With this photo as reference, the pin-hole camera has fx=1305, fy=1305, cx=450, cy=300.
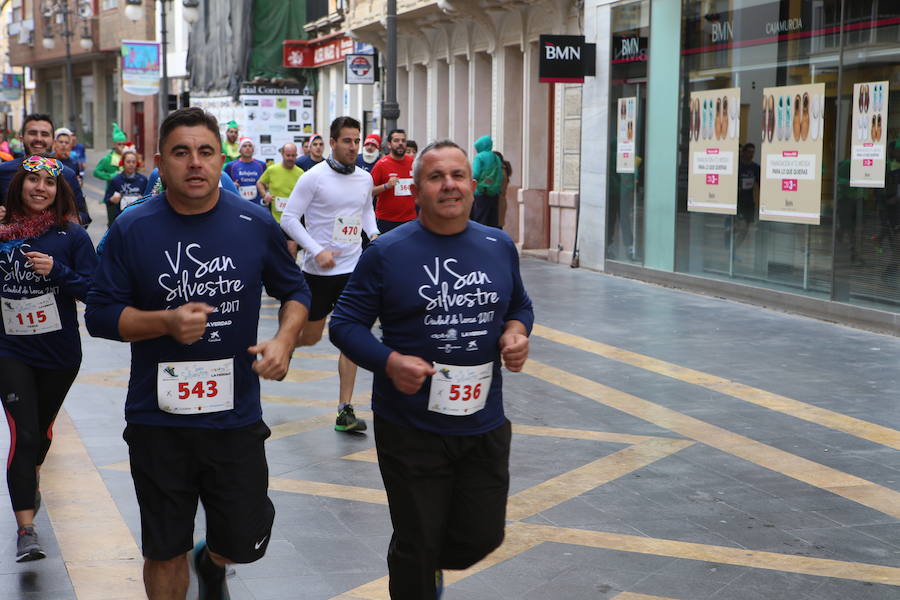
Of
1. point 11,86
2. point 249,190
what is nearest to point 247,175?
point 249,190

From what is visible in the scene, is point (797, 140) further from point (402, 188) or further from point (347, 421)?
point (347, 421)

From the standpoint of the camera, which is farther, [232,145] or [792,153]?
[232,145]

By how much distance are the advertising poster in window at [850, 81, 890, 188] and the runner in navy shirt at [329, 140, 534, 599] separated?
8.70 meters

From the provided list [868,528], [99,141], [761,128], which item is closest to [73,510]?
[868,528]

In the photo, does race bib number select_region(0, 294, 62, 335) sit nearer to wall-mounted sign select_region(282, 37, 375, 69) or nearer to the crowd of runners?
the crowd of runners

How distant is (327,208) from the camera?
849cm

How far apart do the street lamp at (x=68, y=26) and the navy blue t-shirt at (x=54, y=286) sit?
47600 millimetres

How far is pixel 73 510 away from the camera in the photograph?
605 cm

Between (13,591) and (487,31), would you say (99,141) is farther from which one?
(13,591)

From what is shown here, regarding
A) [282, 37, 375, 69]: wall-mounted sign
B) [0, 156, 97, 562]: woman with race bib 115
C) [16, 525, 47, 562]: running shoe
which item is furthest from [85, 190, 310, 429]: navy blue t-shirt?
[282, 37, 375, 69]: wall-mounted sign

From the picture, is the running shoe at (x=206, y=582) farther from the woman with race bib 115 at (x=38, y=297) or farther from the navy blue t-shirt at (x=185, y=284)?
the woman with race bib 115 at (x=38, y=297)

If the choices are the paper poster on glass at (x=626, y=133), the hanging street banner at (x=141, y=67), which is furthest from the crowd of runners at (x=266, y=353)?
the hanging street banner at (x=141, y=67)

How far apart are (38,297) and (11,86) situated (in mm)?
65850

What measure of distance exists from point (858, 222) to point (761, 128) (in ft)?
6.60
